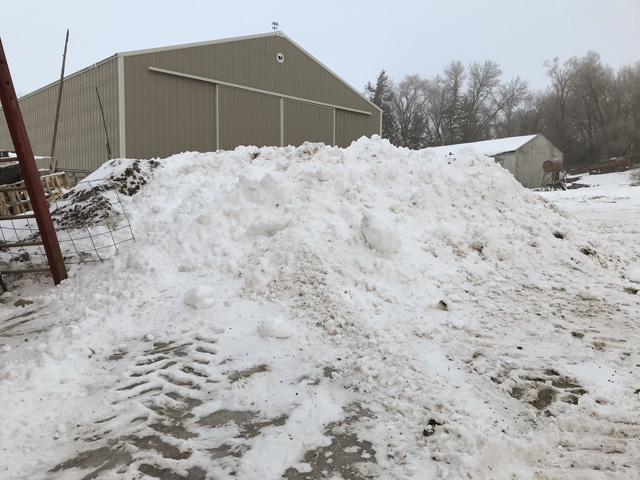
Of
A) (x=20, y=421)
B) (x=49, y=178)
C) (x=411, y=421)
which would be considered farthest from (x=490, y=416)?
(x=49, y=178)

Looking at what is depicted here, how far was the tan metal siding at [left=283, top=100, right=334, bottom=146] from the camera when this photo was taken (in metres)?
13.8

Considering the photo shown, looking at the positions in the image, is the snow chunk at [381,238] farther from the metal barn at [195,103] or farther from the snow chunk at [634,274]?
the metal barn at [195,103]

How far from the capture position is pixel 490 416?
2461mm

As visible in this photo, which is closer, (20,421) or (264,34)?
(20,421)

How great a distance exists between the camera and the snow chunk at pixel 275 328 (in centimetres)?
345

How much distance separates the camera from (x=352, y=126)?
15.7 m

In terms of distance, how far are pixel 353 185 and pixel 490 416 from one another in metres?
3.72

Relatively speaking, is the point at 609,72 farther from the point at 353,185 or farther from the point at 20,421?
the point at 20,421

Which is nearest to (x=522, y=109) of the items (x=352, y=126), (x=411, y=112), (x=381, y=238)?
(x=411, y=112)

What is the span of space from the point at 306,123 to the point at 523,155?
869 inches

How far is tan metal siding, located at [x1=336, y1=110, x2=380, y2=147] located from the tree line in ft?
90.1

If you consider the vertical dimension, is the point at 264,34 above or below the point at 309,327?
above

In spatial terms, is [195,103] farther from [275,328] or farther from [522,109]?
[522,109]

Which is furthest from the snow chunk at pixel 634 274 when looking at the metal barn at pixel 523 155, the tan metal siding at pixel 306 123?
the metal barn at pixel 523 155
